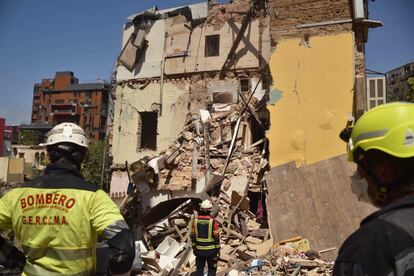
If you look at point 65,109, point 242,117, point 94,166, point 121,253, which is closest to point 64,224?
point 121,253

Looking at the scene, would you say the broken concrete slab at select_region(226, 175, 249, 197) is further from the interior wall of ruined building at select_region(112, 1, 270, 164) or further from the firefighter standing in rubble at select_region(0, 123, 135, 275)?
the firefighter standing in rubble at select_region(0, 123, 135, 275)

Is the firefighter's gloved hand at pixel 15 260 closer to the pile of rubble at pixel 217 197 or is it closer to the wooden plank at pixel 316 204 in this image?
the pile of rubble at pixel 217 197

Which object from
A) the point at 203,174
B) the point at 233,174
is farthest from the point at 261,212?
the point at 203,174

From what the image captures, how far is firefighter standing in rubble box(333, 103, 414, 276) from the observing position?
4.04 feet

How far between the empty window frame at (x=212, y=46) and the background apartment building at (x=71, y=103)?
62.9m

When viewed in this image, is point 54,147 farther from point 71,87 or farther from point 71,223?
point 71,87

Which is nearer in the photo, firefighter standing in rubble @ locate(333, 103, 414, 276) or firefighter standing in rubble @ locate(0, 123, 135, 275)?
firefighter standing in rubble @ locate(333, 103, 414, 276)

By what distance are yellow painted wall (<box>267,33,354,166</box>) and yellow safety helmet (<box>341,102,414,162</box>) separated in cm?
899

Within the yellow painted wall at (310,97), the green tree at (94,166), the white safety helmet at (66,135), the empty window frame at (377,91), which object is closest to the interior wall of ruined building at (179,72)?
the yellow painted wall at (310,97)

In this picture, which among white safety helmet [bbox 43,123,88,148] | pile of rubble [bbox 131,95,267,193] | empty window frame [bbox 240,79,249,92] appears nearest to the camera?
white safety helmet [bbox 43,123,88,148]

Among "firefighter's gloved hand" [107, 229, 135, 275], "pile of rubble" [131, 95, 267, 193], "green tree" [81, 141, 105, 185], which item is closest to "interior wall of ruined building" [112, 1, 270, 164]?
"pile of rubble" [131, 95, 267, 193]

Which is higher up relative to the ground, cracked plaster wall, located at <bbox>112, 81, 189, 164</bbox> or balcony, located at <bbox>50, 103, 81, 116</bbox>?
balcony, located at <bbox>50, 103, 81, 116</bbox>

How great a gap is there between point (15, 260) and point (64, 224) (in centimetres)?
62

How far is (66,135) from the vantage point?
2607 millimetres
